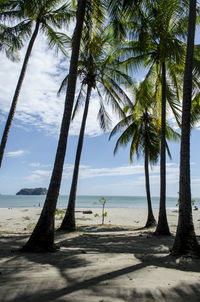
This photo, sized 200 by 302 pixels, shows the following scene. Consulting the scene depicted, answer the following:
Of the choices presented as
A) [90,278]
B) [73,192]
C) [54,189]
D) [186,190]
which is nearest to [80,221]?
[73,192]

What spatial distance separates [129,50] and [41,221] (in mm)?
9474

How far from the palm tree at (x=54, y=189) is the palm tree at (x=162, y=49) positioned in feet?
9.87

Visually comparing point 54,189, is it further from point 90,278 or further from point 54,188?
point 90,278

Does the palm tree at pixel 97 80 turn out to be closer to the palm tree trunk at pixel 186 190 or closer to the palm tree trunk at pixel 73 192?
the palm tree trunk at pixel 73 192

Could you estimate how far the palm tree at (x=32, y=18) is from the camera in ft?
29.5

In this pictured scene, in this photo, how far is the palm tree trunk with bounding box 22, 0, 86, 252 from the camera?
17.5 feet

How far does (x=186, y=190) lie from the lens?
5.29m

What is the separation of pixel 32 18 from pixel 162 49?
6.16 metres

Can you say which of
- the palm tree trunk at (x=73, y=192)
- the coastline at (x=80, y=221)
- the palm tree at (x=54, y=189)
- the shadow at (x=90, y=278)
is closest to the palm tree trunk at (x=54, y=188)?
the palm tree at (x=54, y=189)

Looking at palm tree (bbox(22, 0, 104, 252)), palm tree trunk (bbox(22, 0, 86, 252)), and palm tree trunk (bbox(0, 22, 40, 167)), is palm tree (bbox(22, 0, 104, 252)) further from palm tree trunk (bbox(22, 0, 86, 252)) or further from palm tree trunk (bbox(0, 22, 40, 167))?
palm tree trunk (bbox(0, 22, 40, 167))

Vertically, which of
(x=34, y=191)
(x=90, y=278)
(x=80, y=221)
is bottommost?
(x=80, y=221)

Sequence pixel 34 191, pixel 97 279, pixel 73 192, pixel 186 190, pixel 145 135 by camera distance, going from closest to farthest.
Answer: pixel 97 279 → pixel 186 190 → pixel 73 192 → pixel 145 135 → pixel 34 191

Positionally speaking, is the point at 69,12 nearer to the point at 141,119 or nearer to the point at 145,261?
the point at 141,119

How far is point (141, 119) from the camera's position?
47.8 feet
